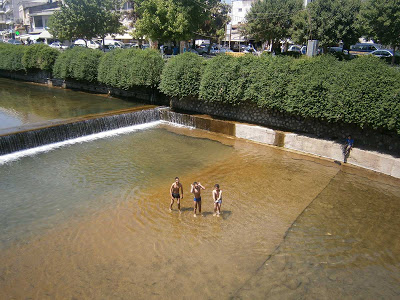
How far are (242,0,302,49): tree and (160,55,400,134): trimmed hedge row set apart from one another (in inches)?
549

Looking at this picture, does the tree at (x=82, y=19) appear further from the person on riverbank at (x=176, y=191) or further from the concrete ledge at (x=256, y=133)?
the person on riverbank at (x=176, y=191)

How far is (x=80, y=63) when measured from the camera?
1125 inches

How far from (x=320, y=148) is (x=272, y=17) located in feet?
64.5

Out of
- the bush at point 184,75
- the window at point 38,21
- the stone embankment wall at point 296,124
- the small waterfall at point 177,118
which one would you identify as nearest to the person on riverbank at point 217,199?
the stone embankment wall at point 296,124

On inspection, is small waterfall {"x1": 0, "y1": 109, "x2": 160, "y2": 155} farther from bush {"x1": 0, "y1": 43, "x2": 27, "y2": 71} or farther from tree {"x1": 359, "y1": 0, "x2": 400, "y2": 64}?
bush {"x1": 0, "y1": 43, "x2": 27, "y2": 71}

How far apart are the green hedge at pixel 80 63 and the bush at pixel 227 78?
12.9 meters

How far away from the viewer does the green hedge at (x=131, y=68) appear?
23844 mm

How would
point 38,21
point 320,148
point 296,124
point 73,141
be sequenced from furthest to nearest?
point 38,21, point 296,124, point 73,141, point 320,148

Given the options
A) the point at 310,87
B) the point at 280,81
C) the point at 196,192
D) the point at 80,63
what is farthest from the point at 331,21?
the point at 196,192

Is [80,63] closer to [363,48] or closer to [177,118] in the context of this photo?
[177,118]

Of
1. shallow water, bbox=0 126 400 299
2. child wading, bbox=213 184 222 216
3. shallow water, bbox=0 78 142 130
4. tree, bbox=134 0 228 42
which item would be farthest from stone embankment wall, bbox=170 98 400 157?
tree, bbox=134 0 228 42

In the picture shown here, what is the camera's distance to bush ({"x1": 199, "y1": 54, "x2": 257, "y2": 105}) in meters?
19.0

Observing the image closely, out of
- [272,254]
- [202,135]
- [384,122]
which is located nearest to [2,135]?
[202,135]

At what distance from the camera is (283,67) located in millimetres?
17516
